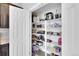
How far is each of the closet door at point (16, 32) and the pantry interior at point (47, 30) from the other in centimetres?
14

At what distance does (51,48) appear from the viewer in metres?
1.26

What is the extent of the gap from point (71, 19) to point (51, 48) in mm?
400

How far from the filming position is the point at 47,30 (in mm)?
1232

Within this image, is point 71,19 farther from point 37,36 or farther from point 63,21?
point 37,36

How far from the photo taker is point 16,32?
1.18 m

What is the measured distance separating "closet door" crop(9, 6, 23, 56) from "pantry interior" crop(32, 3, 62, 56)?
0.14m

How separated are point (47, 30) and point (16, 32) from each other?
34cm

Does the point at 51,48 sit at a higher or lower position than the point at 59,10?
lower

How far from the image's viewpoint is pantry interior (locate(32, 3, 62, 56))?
1155 mm

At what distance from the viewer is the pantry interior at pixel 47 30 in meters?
1.16

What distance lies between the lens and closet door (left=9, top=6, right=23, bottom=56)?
118cm

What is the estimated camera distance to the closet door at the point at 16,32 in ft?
3.86

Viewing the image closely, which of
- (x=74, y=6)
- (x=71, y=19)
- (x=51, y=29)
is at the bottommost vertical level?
(x=51, y=29)

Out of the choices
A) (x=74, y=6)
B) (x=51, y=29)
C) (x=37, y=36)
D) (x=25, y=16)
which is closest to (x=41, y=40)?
(x=37, y=36)
